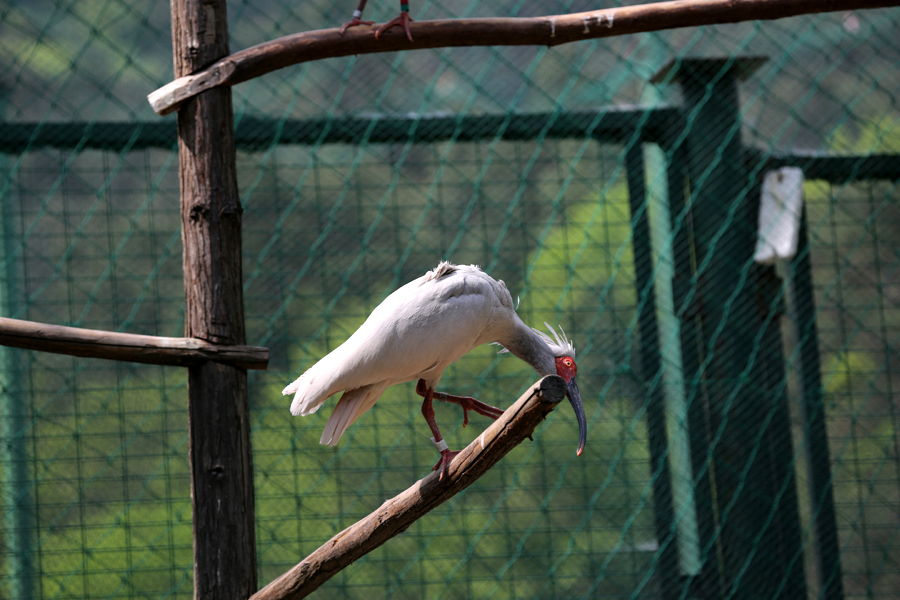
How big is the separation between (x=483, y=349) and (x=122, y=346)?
1035 mm

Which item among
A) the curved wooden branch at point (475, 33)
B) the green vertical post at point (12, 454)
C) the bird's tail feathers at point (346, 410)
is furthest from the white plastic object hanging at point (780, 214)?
the green vertical post at point (12, 454)

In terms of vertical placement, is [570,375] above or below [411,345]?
below

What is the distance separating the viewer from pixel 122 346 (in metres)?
1.32

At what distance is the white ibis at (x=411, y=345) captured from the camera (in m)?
1.20

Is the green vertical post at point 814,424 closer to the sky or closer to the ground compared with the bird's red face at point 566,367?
closer to the ground

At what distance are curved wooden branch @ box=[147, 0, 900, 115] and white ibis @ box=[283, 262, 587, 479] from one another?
0.47m

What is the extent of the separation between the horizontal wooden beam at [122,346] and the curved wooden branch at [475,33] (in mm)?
408

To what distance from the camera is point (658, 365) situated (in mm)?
2029

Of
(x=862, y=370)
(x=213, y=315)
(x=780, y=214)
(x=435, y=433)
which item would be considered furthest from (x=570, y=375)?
(x=862, y=370)

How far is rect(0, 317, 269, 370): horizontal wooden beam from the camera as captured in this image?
1.28m

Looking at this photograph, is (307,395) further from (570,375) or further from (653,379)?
(653,379)

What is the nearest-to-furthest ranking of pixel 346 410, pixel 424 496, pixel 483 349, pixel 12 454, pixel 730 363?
pixel 424 496 → pixel 346 410 → pixel 12 454 → pixel 730 363 → pixel 483 349

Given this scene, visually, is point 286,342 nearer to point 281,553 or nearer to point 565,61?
point 281,553

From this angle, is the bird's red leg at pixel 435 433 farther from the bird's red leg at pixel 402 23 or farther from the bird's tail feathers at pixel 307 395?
the bird's red leg at pixel 402 23
